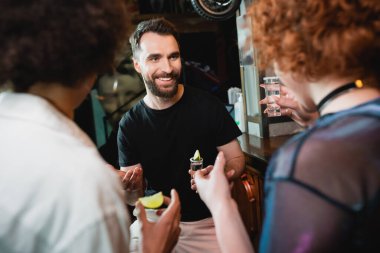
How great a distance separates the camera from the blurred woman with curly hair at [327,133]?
785 mm

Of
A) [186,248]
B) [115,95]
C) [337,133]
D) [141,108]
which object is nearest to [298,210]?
[337,133]

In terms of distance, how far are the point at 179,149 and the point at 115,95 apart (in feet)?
15.3

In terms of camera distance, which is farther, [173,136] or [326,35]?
[173,136]

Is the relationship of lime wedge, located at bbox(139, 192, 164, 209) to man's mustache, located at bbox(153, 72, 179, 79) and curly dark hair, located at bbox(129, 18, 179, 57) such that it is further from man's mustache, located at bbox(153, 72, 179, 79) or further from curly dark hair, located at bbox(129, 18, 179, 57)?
curly dark hair, located at bbox(129, 18, 179, 57)

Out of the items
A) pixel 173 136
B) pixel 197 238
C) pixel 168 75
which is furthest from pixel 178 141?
pixel 197 238

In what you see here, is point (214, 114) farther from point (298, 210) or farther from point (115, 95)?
point (115, 95)

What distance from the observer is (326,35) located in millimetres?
869

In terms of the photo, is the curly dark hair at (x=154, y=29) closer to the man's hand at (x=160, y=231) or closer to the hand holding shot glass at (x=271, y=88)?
the hand holding shot glass at (x=271, y=88)

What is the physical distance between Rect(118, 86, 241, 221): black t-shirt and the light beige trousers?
60 millimetres

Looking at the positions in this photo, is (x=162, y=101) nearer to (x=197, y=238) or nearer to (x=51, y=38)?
(x=197, y=238)

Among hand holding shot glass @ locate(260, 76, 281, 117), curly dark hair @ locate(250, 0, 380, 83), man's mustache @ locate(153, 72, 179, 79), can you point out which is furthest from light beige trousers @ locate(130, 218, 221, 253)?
curly dark hair @ locate(250, 0, 380, 83)

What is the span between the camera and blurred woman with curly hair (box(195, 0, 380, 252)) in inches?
30.9

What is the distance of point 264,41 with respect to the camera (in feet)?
3.31

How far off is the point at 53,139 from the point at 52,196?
0.12m
